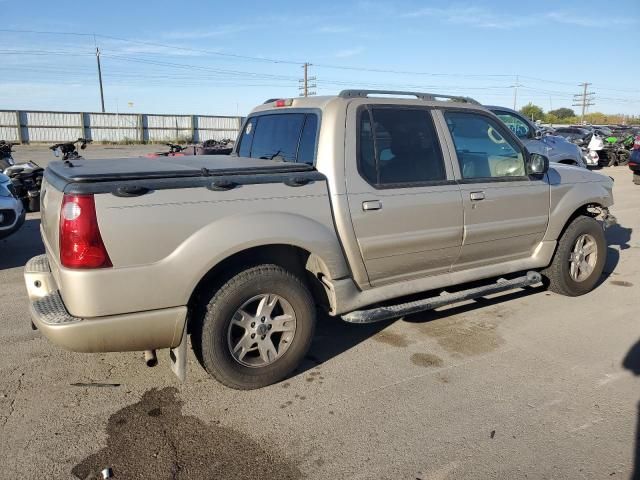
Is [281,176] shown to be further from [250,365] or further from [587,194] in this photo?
[587,194]

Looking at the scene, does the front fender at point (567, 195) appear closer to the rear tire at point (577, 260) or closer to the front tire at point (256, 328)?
the rear tire at point (577, 260)

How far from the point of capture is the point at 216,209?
320 centimetres

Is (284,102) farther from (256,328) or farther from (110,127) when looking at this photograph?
(110,127)

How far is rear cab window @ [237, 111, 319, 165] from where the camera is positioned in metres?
3.97

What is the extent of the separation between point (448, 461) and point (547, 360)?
1.61 meters

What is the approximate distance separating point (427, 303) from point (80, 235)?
2.52 m

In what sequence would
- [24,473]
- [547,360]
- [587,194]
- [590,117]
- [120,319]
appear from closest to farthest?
[24,473] → [120,319] → [547,360] → [587,194] → [590,117]

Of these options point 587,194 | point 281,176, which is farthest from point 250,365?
point 587,194

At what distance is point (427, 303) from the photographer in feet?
13.6

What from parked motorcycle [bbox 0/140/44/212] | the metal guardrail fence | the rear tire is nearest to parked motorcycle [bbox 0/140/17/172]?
parked motorcycle [bbox 0/140/44/212]

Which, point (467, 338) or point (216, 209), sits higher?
point (216, 209)

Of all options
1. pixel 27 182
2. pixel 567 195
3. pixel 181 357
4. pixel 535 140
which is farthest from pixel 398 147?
pixel 535 140

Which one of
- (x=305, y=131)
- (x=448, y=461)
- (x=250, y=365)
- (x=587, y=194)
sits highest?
(x=305, y=131)

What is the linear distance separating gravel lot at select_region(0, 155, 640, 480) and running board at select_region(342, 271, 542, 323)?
35cm
